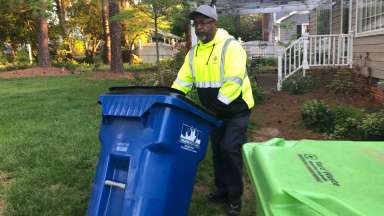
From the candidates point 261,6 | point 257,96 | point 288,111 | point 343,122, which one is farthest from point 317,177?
point 261,6

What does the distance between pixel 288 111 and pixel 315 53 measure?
404 cm

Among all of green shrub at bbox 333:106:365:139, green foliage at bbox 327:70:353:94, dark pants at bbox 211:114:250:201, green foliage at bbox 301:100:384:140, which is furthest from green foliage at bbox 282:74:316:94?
dark pants at bbox 211:114:250:201

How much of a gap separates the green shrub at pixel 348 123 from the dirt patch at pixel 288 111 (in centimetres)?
26

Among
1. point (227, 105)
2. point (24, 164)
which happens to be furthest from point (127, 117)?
point (24, 164)

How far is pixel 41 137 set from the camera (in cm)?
665

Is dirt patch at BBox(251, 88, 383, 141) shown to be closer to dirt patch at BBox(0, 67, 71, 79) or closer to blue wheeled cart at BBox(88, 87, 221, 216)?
blue wheeled cart at BBox(88, 87, 221, 216)

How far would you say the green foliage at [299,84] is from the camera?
A: 431 inches

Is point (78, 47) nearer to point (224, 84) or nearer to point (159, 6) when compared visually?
point (159, 6)

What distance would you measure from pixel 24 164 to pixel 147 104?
2914 mm

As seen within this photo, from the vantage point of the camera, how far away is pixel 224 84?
369 cm

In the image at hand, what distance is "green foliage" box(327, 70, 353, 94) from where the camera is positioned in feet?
34.2

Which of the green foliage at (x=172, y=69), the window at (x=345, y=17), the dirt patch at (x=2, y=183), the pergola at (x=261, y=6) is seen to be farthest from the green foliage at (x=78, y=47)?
the dirt patch at (x=2, y=183)

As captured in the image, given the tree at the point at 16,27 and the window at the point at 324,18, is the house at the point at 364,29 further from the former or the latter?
the tree at the point at 16,27

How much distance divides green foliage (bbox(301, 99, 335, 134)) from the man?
3.44m
